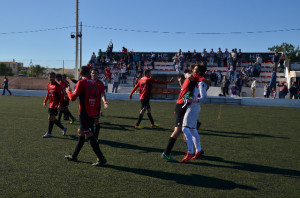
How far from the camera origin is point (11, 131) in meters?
8.16

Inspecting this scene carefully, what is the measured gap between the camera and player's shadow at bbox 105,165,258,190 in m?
4.30

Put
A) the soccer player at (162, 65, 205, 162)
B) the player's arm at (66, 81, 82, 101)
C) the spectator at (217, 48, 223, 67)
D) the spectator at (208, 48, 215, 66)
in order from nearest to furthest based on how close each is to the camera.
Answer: the player's arm at (66, 81, 82, 101), the soccer player at (162, 65, 205, 162), the spectator at (217, 48, 223, 67), the spectator at (208, 48, 215, 66)

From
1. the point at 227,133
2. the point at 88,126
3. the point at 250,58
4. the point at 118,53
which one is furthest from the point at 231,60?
the point at 88,126

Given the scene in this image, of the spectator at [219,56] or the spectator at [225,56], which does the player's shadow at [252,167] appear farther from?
the spectator at [219,56]

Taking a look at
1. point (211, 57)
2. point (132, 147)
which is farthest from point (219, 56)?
point (132, 147)

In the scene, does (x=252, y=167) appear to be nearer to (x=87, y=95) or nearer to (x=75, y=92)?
(x=87, y=95)

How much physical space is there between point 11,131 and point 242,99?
17843 millimetres

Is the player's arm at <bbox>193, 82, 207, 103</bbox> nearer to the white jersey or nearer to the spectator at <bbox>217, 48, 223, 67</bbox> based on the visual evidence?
the white jersey

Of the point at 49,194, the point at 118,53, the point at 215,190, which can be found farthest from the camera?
the point at 118,53

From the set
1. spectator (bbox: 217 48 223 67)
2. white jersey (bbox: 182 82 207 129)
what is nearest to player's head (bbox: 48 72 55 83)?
white jersey (bbox: 182 82 207 129)

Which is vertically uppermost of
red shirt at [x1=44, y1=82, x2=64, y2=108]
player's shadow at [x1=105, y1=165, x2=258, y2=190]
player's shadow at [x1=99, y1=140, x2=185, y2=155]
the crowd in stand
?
the crowd in stand

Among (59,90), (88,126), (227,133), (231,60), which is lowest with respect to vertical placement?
(227,133)

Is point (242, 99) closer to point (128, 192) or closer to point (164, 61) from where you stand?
point (164, 61)

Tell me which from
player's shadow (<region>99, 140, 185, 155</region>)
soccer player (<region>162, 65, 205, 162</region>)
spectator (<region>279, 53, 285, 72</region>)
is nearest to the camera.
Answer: soccer player (<region>162, 65, 205, 162</region>)
